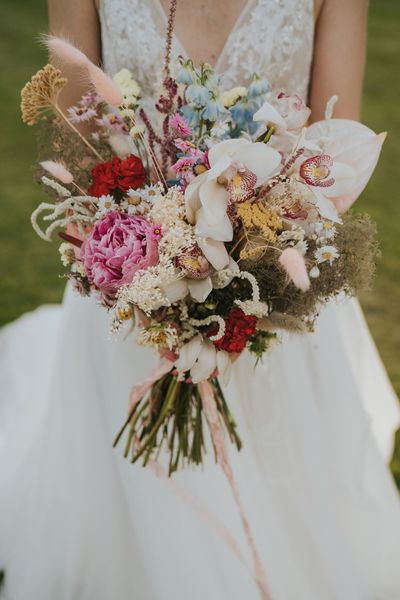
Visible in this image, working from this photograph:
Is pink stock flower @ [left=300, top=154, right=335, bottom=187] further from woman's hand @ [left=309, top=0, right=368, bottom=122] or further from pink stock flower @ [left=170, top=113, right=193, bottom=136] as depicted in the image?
woman's hand @ [left=309, top=0, right=368, bottom=122]

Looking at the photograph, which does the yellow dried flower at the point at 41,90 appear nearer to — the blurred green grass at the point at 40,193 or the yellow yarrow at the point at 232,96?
the yellow yarrow at the point at 232,96

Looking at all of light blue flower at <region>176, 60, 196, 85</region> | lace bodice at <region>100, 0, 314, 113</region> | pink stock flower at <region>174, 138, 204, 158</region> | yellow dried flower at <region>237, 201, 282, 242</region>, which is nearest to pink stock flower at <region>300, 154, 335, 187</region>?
yellow dried flower at <region>237, 201, 282, 242</region>

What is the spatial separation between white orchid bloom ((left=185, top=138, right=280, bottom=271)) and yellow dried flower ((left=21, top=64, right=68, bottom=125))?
1.45ft

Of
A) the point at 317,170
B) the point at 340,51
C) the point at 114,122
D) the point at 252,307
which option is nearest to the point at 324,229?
the point at 317,170

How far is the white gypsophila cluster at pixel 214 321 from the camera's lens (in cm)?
185

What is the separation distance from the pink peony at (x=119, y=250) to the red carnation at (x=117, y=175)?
0.10 metres

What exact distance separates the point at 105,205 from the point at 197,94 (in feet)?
1.10

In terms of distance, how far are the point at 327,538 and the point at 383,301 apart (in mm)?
2673

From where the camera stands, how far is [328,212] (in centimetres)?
180

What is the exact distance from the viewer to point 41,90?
73.4 inches

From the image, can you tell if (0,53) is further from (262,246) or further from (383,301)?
(262,246)

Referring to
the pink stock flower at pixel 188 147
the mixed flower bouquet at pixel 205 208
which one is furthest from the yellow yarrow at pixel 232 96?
the pink stock flower at pixel 188 147

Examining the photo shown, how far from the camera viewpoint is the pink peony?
1.71 m

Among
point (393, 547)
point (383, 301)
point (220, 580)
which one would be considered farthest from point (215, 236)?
point (383, 301)
